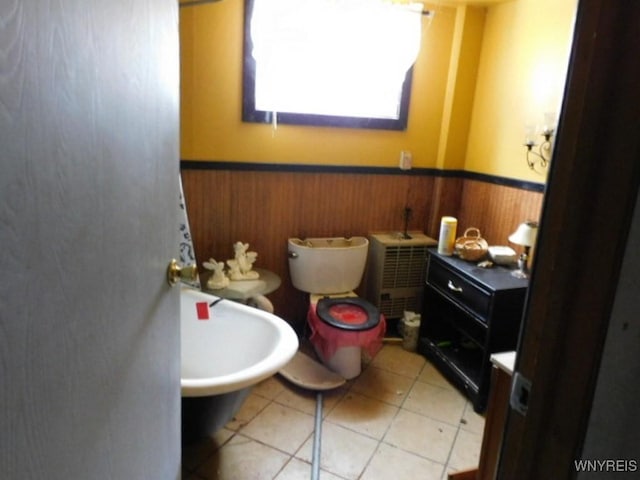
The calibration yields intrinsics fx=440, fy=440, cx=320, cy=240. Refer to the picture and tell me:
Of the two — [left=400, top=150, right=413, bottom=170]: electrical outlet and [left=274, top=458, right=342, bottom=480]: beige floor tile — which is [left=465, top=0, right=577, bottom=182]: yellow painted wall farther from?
[left=274, top=458, right=342, bottom=480]: beige floor tile

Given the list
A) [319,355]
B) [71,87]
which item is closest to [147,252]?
[71,87]

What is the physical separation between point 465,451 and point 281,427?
2.76 ft

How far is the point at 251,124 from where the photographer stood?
8.43 ft

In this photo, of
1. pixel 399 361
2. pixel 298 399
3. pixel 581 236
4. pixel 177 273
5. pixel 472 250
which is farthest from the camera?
pixel 399 361

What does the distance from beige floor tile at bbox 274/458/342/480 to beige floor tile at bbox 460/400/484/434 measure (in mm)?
744

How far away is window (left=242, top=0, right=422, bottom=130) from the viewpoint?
2.40 m

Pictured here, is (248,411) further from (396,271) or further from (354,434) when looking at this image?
(396,271)

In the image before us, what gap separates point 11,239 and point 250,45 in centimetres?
222

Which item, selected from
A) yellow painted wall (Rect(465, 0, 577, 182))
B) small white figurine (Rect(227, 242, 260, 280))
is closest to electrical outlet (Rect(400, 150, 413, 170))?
yellow painted wall (Rect(465, 0, 577, 182))

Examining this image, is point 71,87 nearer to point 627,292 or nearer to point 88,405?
point 88,405

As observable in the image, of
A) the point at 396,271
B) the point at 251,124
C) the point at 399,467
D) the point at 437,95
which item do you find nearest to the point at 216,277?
the point at 251,124

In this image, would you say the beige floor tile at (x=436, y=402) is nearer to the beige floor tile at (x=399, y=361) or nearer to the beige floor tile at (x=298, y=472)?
the beige floor tile at (x=399, y=361)

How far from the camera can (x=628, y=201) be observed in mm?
507

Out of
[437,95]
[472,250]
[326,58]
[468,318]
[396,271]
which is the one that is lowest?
[468,318]
